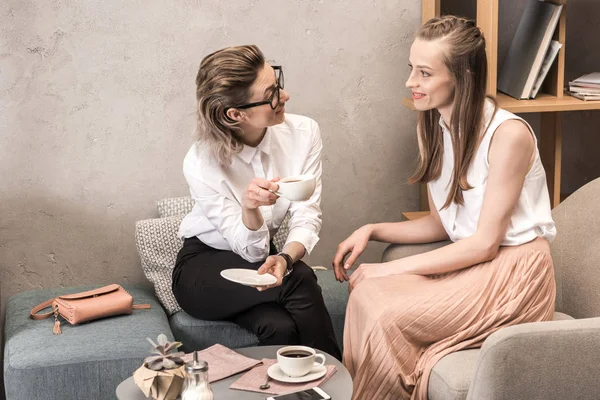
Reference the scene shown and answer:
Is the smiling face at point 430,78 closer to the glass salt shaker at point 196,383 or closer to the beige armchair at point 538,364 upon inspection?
the beige armchair at point 538,364

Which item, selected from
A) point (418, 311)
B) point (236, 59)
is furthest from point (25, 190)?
point (418, 311)

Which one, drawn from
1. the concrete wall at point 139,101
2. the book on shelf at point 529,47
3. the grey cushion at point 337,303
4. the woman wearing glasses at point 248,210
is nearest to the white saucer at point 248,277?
the woman wearing glasses at point 248,210

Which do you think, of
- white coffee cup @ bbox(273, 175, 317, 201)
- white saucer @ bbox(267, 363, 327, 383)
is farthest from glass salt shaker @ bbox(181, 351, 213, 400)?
white coffee cup @ bbox(273, 175, 317, 201)

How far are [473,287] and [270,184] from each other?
1.96ft

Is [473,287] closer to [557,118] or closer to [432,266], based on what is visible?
[432,266]

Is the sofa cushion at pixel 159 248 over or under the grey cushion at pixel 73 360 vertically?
over

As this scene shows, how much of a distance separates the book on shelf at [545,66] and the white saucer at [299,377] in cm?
149

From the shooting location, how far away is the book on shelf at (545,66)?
113 inches

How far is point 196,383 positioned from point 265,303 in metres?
0.70

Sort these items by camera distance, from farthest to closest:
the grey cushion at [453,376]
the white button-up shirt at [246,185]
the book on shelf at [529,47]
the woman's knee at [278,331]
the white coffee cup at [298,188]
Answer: the book on shelf at [529,47]
the white button-up shirt at [246,185]
the woman's knee at [278,331]
the white coffee cup at [298,188]
the grey cushion at [453,376]

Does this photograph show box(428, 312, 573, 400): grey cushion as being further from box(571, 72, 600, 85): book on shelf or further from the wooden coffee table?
box(571, 72, 600, 85): book on shelf

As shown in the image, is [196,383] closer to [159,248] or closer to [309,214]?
[309,214]

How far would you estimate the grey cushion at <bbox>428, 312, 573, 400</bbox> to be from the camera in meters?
1.92

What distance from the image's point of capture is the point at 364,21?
3.10 meters
